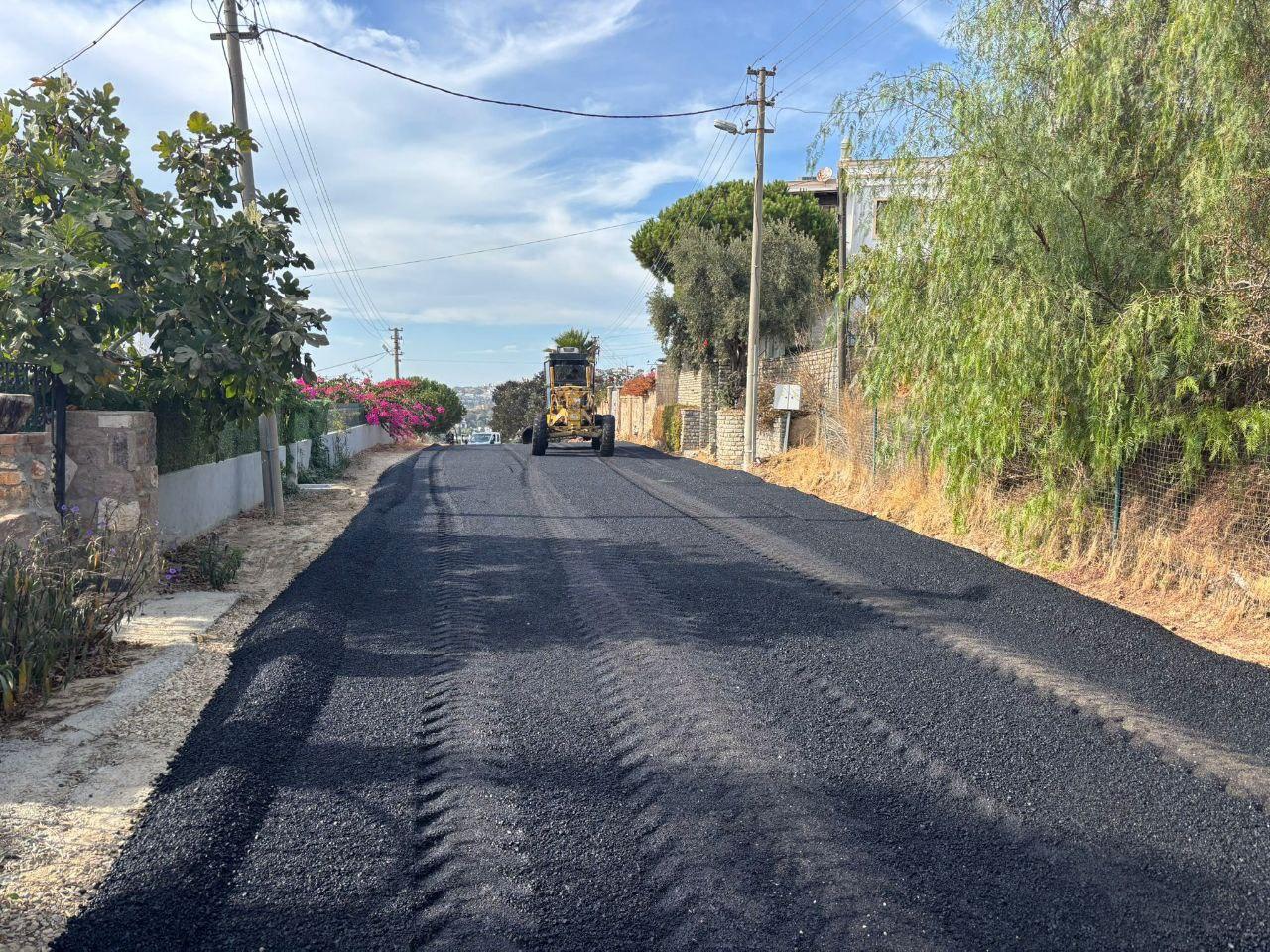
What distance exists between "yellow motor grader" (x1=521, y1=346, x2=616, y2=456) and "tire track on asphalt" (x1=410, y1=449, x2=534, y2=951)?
659 inches

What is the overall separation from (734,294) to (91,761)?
67.2 ft

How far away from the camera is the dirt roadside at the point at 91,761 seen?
2.99m

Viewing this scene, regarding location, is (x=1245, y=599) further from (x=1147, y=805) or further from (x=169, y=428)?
(x=169, y=428)

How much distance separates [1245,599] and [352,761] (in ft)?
20.2

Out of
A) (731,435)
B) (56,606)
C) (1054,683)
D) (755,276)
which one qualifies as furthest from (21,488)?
(731,435)

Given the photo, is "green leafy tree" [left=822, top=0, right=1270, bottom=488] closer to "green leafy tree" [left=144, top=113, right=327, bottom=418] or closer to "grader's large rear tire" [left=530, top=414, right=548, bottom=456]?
"green leafy tree" [left=144, top=113, right=327, bottom=418]

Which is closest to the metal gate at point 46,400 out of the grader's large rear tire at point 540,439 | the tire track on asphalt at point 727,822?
the tire track on asphalt at point 727,822

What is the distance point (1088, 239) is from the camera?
7602 millimetres

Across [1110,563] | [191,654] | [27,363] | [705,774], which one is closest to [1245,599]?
[1110,563]

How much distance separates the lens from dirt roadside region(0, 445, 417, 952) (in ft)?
9.82

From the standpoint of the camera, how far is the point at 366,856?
3.18 metres

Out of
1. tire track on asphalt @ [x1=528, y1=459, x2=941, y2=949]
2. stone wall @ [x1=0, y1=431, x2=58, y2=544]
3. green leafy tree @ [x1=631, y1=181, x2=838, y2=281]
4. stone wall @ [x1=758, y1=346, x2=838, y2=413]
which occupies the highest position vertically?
green leafy tree @ [x1=631, y1=181, x2=838, y2=281]

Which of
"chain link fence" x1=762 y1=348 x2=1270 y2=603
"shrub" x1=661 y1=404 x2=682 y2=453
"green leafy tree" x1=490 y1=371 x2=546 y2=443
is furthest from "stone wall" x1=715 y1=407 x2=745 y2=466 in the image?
"green leafy tree" x1=490 y1=371 x2=546 y2=443

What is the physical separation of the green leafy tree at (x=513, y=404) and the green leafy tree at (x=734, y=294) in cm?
3117
